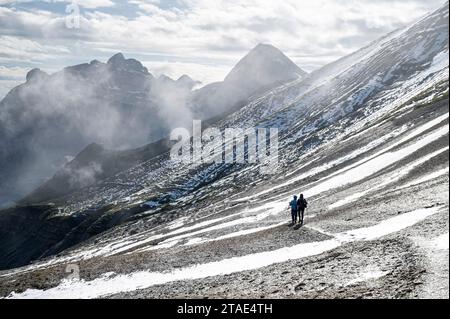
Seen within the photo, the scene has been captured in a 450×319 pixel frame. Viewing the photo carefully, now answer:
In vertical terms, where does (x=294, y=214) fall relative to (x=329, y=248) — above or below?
above

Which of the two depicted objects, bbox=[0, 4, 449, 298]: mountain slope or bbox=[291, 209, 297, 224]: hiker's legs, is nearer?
bbox=[0, 4, 449, 298]: mountain slope

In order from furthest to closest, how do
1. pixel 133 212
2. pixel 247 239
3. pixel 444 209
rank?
pixel 133 212 → pixel 247 239 → pixel 444 209

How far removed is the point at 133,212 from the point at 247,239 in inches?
5368

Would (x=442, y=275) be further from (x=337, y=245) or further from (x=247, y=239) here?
(x=247, y=239)

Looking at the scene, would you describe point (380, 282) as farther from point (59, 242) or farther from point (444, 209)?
point (59, 242)

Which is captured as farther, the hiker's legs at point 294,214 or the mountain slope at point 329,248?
the hiker's legs at point 294,214

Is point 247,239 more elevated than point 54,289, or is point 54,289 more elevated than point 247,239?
point 247,239

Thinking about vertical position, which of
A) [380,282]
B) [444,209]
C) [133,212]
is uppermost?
[133,212]

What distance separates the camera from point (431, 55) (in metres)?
186

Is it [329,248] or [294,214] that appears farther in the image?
[294,214]

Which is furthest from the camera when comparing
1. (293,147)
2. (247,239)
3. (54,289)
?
(293,147)
